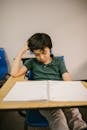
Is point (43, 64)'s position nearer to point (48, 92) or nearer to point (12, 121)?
point (48, 92)

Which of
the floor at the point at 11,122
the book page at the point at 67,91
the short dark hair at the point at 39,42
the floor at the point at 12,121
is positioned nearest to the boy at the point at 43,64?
the short dark hair at the point at 39,42

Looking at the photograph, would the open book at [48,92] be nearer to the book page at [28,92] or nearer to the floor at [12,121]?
the book page at [28,92]

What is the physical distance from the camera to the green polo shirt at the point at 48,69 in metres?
1.74

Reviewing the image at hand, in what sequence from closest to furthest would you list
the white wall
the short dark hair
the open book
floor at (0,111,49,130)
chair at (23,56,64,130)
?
the open book
chair at (23,56,64,130)
the short dark hair
floor at (0,111,49,130)
the white wall

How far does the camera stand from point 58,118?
1317mm

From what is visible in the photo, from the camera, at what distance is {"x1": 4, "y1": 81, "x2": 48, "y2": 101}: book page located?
1153 millimetres

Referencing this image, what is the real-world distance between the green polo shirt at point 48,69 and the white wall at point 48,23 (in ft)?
5.66

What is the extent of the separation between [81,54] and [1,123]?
191 cm

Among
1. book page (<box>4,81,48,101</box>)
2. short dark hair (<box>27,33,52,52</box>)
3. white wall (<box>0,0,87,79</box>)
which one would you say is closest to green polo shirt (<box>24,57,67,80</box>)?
short dark hair (<box>27,33,52,52</box>)

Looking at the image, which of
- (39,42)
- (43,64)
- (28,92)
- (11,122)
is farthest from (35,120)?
(11,122)

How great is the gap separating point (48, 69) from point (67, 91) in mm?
536

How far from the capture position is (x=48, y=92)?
4.01 ft

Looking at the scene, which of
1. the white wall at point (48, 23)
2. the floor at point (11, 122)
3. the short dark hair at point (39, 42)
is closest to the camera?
the short dark hair at point (39, 42)

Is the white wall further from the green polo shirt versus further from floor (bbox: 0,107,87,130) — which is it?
the green polo shirt
